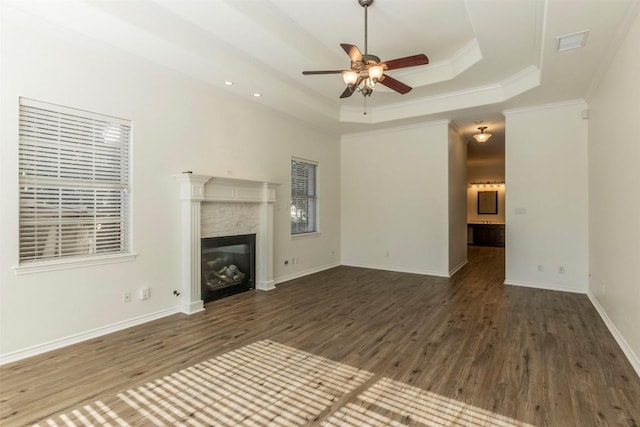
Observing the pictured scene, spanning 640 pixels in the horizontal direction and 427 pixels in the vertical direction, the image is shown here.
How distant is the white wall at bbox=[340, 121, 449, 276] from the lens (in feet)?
20.3

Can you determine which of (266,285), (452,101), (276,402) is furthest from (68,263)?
(452,101)

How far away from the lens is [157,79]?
384cm

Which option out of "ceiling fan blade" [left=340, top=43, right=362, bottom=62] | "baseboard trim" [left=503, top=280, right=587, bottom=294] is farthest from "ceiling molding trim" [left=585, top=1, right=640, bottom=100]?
"baseboard trim" [left=503, top=280, right=587, bottom=294]

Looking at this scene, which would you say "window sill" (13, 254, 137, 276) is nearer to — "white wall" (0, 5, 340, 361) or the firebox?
"white wall" (0, 5, 340, 361)

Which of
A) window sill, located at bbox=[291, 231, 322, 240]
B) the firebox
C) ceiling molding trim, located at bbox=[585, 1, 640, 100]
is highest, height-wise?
ceiling molding trim, located at bbox=[585, 1, 640, 100]

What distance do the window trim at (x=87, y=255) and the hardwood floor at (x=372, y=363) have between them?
0.79 metres

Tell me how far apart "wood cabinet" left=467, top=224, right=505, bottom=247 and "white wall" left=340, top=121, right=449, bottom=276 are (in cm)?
546

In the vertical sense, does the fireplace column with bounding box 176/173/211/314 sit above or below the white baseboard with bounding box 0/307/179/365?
above

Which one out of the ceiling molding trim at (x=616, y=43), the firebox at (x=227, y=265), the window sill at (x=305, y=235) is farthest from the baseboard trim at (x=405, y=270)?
the ceiling molding trim at (x=616, y=43)

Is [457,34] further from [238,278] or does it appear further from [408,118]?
[238,278]

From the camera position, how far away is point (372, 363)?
2775 mm

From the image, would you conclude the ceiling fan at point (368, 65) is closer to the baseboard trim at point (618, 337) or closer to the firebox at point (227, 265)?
the firebox at point (227, 265)

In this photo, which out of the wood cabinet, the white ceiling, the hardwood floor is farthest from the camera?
the wood cabinet

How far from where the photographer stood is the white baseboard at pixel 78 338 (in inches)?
110
